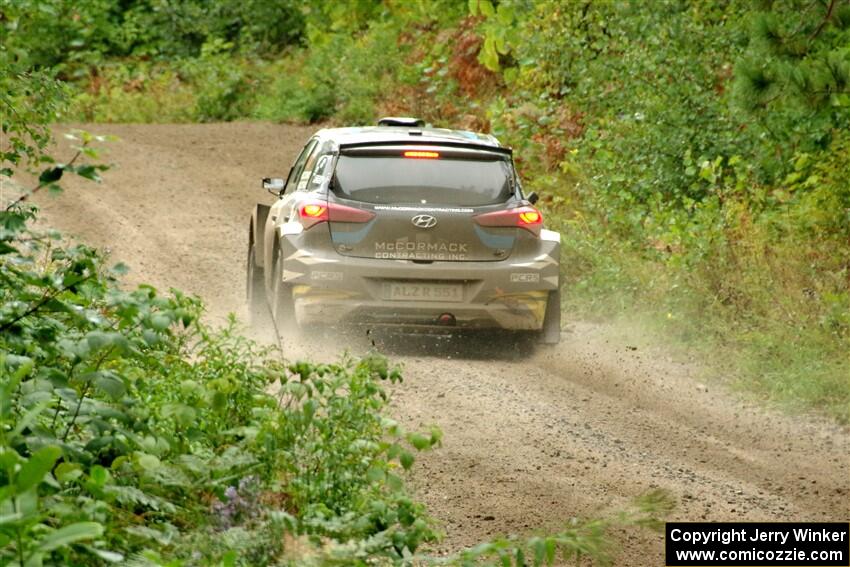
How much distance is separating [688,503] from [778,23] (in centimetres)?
590

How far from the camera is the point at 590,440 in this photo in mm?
9383

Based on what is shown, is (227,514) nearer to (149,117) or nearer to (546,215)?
(546,215)

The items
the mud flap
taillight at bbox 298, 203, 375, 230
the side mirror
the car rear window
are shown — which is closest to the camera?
taillight at bbox 298, 203, 375, 230

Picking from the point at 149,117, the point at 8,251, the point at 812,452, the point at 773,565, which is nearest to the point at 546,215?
the point at 812,452

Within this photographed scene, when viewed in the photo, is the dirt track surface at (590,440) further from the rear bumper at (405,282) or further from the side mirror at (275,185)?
the side mirror at (275,185)

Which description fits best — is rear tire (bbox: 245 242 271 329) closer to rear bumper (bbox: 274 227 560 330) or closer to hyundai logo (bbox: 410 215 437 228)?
rear bumper (bbox: 274 227 560 330)

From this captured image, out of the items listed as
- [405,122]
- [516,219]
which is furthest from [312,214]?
[405,122]

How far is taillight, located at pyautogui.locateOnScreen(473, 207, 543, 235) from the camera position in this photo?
12.0 m

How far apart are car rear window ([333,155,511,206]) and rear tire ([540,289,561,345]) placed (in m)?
0.94

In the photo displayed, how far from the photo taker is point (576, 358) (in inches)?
492

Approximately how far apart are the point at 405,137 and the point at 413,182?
46 cm

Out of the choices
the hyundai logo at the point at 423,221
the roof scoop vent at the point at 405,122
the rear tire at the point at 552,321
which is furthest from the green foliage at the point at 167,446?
the roof scoop vent at the point at 405,122

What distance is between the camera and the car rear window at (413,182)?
11961 mm

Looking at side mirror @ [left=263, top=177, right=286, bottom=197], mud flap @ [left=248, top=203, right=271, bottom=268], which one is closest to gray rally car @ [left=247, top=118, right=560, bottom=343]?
side mirror @ [left=263, top=177, right=286, bottom=197]
